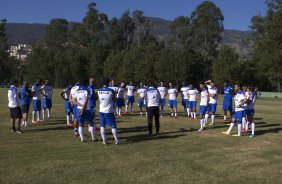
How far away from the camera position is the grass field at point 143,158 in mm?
8492

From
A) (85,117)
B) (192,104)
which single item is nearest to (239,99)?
(85,117)

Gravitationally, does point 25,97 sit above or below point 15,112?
above

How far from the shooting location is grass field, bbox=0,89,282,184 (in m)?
8.49

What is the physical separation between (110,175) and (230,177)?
9.58ft

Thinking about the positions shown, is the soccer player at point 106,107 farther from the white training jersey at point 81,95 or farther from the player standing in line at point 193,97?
the player standing in line at point 193,97

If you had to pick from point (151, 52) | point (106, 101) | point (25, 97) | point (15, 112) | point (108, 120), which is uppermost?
point (151, 52)

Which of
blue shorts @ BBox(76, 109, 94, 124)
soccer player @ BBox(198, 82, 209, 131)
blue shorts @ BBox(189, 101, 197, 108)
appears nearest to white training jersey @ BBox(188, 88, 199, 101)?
blue shorts @ BBox(189, 101, 197, 108)

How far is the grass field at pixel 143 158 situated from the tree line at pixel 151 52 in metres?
52.2

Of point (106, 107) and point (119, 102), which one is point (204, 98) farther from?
point (119, 102)

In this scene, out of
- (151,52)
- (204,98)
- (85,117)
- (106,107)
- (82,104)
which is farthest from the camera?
(151,52)

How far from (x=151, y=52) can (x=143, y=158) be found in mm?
63623

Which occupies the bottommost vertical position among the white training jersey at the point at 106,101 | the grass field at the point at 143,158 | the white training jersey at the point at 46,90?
the grass field at the point at 143,158

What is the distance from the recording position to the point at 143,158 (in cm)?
1035

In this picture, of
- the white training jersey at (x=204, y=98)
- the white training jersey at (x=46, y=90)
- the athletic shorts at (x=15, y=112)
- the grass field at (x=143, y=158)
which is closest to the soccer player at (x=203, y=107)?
the white training jersey at (x=204, y=98)
